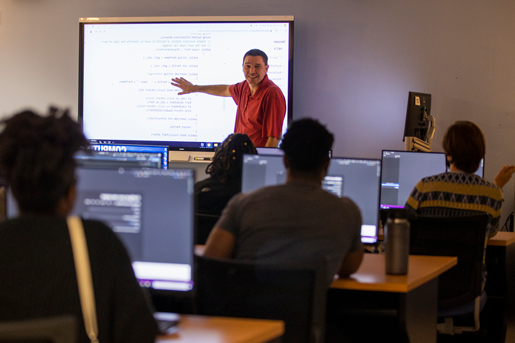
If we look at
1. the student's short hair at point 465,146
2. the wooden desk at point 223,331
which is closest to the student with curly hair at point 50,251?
the wooden desk at point 223,331

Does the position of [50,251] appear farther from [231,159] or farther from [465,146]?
[465,146]

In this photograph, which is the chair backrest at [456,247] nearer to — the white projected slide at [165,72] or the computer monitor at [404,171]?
the computer monitor at [404,171]

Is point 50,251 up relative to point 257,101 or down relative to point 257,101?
down

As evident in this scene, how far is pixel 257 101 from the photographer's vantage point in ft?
15.2


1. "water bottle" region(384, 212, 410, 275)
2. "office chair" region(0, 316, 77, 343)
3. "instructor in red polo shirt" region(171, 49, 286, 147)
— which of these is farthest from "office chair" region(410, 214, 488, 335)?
"instructor in red polo shirt" region(171, 49, 286, 147)

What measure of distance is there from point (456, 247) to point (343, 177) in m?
0.58

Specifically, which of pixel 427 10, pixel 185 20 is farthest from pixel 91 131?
pixel 427 10

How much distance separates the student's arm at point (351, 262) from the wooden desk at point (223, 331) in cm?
52

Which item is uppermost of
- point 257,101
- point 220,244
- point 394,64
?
point 394,64

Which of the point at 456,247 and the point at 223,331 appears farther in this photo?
the point at 456,247

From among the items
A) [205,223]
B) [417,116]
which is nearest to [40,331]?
[205,223]

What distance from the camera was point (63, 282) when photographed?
3.10 ft

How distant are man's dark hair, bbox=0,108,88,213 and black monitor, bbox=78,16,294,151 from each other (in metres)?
3.69

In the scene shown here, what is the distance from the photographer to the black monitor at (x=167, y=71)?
465 cm
